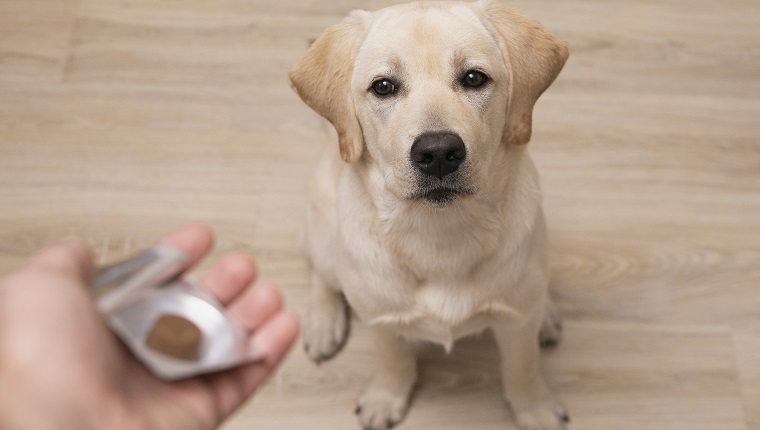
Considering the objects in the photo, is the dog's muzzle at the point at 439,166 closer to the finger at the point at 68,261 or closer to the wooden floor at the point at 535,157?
the finger at the point at 68,261

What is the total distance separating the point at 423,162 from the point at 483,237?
0.31 metres

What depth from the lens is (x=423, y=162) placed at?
5.65 ft

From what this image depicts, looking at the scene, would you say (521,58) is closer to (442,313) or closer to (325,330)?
(442,313)

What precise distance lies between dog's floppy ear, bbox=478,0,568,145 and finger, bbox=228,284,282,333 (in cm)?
66

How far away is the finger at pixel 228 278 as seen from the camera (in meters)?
1.78

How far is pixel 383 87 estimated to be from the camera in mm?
1813

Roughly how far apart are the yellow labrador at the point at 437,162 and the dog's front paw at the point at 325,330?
46 centimetres

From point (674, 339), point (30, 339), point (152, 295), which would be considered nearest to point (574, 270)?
point (674, 339)

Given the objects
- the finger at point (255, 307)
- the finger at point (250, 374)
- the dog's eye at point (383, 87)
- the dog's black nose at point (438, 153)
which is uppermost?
the dog's eye at point (383, 87)

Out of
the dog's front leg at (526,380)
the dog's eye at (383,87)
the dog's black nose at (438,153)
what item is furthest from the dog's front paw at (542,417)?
the dog's eye at (383,87)

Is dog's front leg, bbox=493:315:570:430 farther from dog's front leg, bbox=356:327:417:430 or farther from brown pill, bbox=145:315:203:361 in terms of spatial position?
brown pill, bbox=145:315:203:361

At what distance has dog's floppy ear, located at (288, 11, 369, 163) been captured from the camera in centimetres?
188

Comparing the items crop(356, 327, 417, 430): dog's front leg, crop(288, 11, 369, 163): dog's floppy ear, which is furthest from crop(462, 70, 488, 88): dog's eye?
crop(356, 327, 417, 430): dog's front leg

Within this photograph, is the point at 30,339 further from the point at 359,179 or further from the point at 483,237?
the point at 483,237
